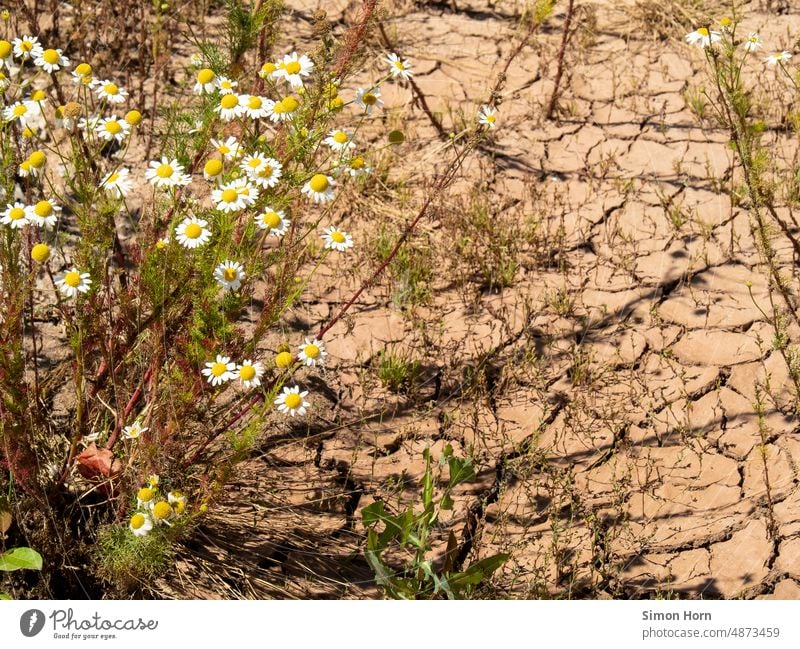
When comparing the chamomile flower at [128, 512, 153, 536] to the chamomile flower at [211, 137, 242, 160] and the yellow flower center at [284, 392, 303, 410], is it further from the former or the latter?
the chamomile flower at [211, 137, 242, 160]

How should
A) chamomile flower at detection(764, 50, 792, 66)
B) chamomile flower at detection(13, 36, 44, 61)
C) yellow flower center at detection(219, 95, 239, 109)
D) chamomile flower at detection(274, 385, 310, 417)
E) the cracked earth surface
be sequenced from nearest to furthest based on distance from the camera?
1. chamomile flower at detection(274, 385, 310, 417)
2. yellow flower center at detection(219, 95, 239, 109)
3. chamomile flower at detection(13, 36, 44, 61)
4. the cracked earth surface
5. chamomile flower at detection(764, 50, 792, 66)

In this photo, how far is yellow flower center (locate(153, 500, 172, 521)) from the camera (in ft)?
8.41

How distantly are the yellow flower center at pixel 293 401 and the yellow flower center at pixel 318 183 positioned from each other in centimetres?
62

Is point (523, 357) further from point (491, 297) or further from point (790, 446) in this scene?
point (790, 446)

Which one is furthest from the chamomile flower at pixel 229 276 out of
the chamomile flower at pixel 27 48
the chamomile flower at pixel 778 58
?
the chamomile flower at pixel 778 58

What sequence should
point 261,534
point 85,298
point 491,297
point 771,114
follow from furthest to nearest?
point 771,114, point 491,297, point 261,534, point 85,298

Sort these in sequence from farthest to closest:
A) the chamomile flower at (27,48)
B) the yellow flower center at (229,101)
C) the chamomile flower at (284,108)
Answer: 1. the chamomile flower at (27,48)
2. the yellow flower center at (229,101)
3. the chamomile flower at (284,108)

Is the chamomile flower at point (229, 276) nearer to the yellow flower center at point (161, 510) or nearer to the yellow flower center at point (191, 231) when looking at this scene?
the yellow flower center at point (191, 231)

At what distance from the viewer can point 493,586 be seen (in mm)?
3027

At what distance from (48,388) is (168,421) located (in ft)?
2.62

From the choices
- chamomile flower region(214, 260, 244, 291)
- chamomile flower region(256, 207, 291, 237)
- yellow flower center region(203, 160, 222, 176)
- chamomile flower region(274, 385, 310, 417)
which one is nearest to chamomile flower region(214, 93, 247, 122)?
yellow flower center region(203, 160, 222, 176)

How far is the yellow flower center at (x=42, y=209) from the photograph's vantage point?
2625mm

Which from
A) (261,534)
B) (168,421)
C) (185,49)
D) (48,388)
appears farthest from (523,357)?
(185,49)

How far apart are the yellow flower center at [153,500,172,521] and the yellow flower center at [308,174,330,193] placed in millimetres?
1014
